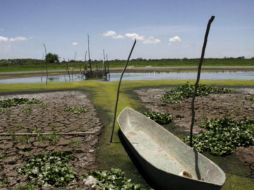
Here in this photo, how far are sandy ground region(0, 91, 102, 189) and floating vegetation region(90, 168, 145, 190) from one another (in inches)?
27.3

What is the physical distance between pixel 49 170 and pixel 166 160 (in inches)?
153

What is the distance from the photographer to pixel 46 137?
14461mm

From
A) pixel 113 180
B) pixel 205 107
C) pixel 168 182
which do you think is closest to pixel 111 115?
pixel 205 107

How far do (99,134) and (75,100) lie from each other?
10341 mm

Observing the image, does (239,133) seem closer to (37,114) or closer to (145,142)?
(145,142)

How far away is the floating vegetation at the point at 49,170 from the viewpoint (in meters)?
9.90

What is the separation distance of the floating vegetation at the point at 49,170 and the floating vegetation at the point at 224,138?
498 cm

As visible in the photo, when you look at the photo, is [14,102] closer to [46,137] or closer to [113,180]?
[46,137]

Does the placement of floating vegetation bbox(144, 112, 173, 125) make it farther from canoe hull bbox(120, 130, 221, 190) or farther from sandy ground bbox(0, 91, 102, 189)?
canoe hull bbox(120, 130, 221, 190)

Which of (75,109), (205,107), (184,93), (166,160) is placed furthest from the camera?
(184,93)

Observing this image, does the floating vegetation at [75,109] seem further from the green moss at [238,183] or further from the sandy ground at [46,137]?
the green moss at [238,183]

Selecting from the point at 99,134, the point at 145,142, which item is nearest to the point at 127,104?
the point at 99,134

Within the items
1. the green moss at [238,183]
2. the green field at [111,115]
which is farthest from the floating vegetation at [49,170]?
the green moss at [238,183]

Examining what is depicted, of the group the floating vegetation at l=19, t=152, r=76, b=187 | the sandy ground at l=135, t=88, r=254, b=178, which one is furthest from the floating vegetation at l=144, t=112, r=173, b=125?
the floating vegetation at l=19, t=152, r=76, b=187
